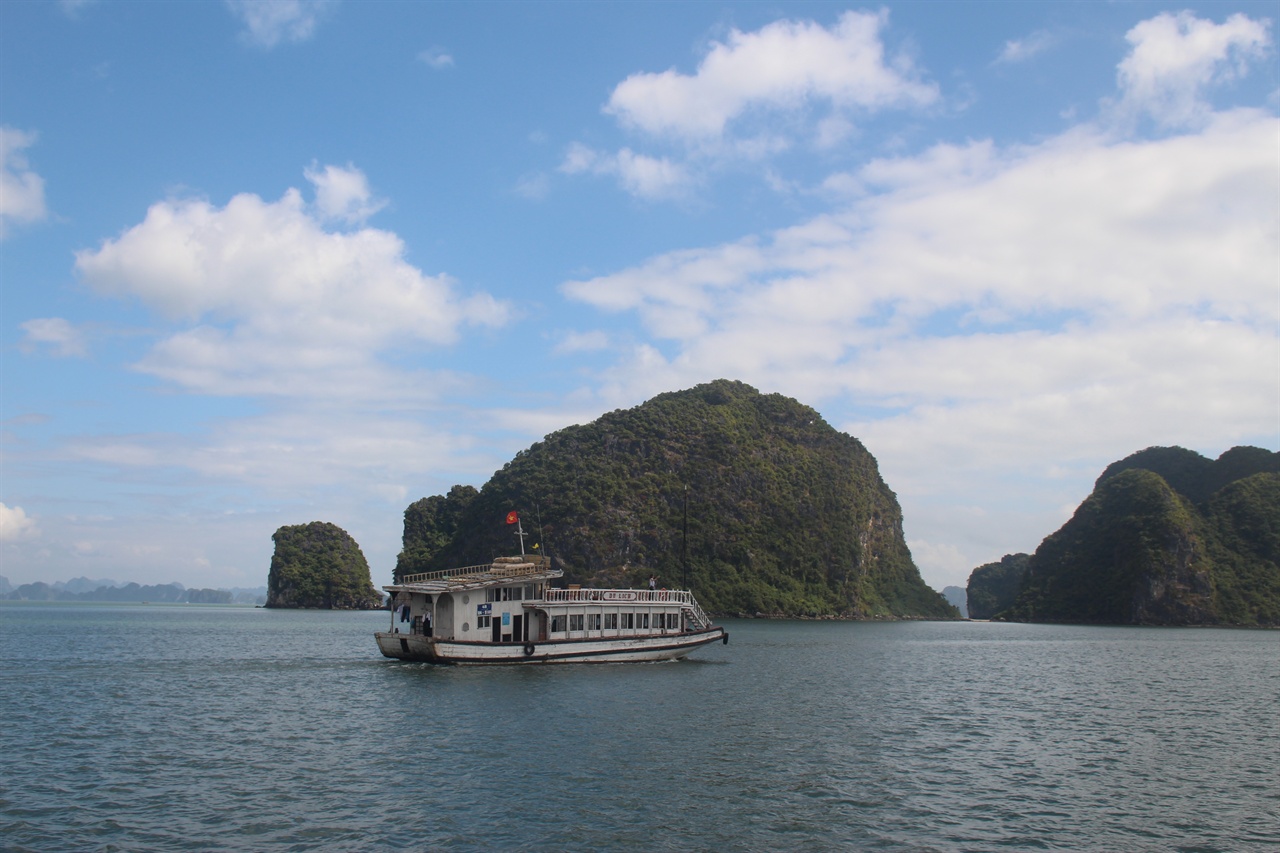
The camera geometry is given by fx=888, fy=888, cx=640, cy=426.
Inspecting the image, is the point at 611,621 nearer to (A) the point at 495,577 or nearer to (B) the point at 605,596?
(B) the point at 605,596

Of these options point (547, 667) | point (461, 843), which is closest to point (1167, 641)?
point (547, 667)

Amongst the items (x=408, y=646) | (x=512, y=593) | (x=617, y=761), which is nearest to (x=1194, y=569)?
(x=512, y=593)

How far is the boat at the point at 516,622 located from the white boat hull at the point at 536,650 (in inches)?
2.4

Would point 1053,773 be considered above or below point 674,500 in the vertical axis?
below

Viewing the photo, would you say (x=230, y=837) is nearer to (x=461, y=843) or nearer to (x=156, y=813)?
(x=156, y=813)

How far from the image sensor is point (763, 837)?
22.3 m

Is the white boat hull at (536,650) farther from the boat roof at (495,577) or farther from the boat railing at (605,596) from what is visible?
the boat roof at (495,577)

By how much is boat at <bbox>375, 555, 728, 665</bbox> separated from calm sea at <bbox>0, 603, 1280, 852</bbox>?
1453mm

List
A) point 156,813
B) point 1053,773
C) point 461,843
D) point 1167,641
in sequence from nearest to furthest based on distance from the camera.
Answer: point 461,843 → point 156,813 → point 1053,773 → point 1167,641

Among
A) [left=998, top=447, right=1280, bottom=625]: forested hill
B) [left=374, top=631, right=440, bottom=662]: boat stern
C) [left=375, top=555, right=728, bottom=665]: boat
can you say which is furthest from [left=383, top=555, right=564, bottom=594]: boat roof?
[left=998, top=447, right=1280, bottom=625]: forested hill

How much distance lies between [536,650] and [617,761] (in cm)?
2737

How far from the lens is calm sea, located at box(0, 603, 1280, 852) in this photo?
74.2 ft

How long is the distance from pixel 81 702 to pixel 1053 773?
42485 millimetres

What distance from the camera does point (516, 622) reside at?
57.4m
